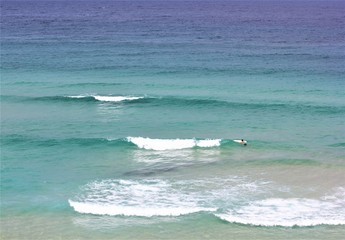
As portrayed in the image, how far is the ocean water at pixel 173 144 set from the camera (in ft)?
91.7

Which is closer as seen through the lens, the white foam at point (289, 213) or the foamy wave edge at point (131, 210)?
the white foam at point (289, 213)

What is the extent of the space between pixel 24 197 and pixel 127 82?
2777 centimetres

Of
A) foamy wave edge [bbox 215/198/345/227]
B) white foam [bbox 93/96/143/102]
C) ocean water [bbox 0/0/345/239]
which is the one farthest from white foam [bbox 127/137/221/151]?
white foam [bbox 93/96/143/102]

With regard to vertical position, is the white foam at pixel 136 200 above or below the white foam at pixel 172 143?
below

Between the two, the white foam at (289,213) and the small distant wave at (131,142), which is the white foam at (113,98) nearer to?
the small distant wave at (131,142)

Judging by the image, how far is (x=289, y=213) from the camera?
28516mm

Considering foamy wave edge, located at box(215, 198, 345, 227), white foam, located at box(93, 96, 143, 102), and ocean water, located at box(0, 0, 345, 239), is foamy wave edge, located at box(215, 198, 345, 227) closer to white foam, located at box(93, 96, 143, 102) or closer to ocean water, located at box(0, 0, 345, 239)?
ocean water, located at box(0, 0, 345, 239)

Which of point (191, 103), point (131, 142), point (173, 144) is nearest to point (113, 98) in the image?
point (191, 103)

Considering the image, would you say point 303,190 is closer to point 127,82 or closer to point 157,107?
point 157,107

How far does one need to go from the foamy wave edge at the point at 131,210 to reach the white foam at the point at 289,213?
1.76 metres

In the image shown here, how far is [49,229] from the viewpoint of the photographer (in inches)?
1067

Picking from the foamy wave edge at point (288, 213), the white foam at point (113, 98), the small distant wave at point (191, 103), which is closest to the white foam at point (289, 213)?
the foamy wave edge at point (288, 213)

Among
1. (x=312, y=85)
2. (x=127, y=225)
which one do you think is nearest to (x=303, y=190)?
(x=127, y=225)

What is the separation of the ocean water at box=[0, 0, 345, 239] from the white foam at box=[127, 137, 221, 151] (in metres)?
0.13
